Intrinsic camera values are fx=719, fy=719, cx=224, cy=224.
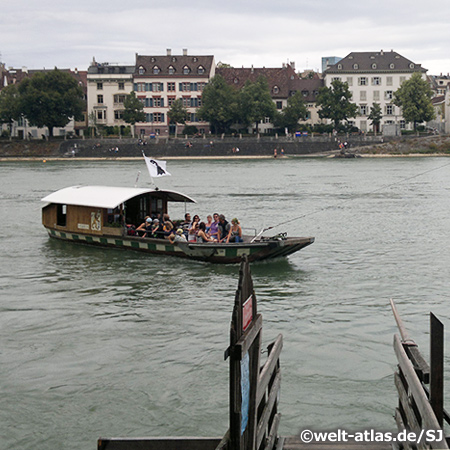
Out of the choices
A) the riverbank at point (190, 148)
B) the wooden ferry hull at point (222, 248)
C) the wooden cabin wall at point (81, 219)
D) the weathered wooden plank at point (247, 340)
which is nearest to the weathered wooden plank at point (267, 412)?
the weathered wooden plank at point (247, 340)

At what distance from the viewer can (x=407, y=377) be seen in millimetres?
6922

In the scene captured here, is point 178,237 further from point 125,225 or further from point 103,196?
point 103,196

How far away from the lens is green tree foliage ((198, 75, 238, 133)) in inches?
4332

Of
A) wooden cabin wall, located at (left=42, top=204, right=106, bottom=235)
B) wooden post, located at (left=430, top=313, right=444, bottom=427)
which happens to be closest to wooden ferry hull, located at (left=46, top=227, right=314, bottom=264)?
wooden cabin wall, located at (left=42, top=204, right=106, bottom=235)

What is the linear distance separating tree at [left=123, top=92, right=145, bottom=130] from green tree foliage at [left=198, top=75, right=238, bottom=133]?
10.2 m

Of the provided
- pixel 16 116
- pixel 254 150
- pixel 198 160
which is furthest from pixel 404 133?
pixel 16 116

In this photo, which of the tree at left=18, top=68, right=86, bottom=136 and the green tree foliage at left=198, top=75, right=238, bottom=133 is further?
the green tree foliage at left=198, top=75, right=238, bottom=133

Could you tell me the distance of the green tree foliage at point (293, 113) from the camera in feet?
372

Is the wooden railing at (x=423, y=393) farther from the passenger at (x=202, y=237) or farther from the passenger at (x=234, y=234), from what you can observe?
the passenger at (x=202, y=237)

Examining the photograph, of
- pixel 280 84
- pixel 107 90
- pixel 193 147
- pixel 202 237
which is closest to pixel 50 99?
pixel 107 90

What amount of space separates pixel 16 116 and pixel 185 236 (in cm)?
9432

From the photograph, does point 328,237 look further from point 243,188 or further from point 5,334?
point 243,188

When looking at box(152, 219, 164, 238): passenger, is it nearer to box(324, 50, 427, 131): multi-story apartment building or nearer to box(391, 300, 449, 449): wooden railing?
box(391, 300, 449, 449): wooden railing

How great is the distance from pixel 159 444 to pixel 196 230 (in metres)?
16.9
